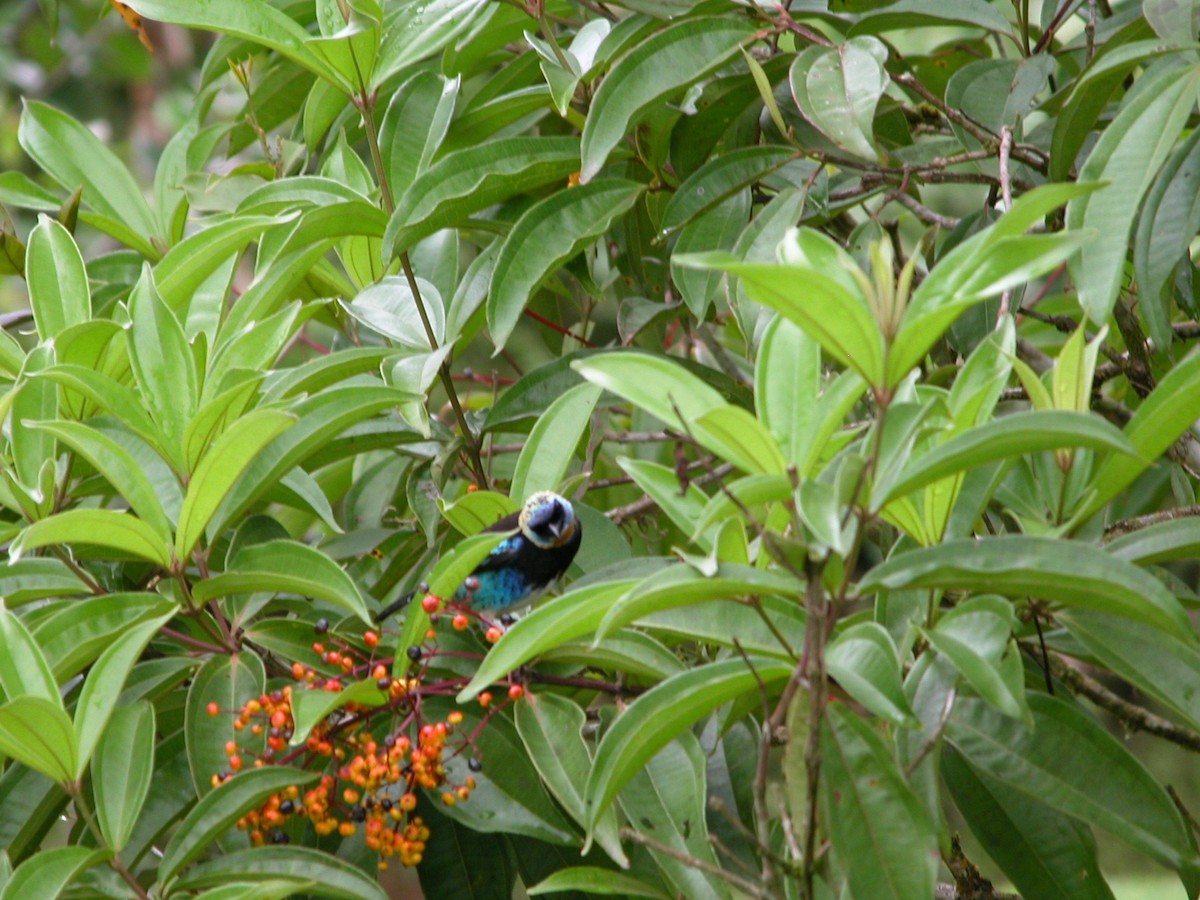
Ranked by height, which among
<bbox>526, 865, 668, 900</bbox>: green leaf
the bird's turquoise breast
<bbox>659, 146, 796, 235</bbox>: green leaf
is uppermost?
<bbox>659, 146, 796, 235</bbox>: green leaf

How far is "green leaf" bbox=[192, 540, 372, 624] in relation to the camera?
4.61 feet

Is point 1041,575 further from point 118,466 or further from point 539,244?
point 118,466

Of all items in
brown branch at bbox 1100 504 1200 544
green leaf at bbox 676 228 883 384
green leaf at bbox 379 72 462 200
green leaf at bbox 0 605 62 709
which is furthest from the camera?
green leaf at bbox 379 72 462 200

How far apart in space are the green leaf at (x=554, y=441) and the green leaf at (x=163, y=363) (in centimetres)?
42

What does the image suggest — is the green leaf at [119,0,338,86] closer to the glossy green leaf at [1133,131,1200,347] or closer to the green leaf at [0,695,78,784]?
the green leaf at [0,695,78,784]

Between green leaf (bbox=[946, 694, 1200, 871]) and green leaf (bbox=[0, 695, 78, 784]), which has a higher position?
green leaf (bbox=[0, 695, 78, 784])

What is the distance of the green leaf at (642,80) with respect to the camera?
1.53m

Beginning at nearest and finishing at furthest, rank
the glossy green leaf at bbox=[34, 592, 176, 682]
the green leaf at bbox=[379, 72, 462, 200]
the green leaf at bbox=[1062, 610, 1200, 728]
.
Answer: the green leaf at bbox=[1062, 610, 1200, 728] → the glossy green leaf at bbox=[34, 592, 176, 682] → the green leaf at bbox=[379, 72, 462, 200]

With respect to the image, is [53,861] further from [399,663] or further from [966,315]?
[966,315]

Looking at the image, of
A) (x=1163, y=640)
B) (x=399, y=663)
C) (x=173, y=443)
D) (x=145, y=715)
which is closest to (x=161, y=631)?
(x=145, y=715)

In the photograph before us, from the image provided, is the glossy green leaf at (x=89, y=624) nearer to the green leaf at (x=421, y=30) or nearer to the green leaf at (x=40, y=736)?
the green leaf at (x=40, y=736)

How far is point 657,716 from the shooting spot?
1.13 metres

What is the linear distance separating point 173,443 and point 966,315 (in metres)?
1.10

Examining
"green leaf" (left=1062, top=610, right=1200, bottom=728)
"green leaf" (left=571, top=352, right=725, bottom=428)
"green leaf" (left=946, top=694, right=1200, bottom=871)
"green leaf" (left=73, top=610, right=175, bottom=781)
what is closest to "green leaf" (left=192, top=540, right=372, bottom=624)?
"green leaf" (left=73, top=610, right=175, bottom=781)
